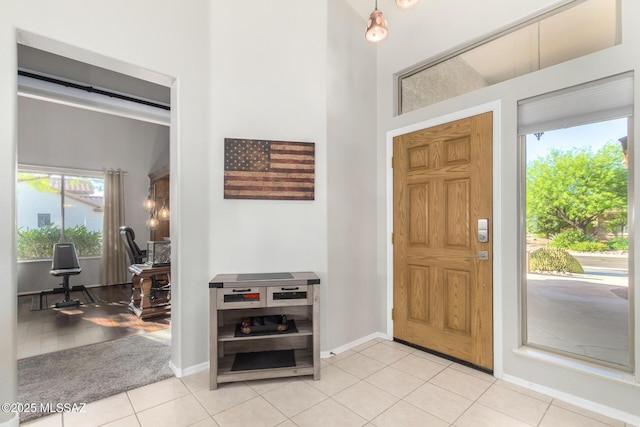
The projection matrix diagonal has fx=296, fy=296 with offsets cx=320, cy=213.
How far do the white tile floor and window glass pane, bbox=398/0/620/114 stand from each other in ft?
8.52

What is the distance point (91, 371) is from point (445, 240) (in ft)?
11.4

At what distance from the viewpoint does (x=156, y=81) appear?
2.62 meters

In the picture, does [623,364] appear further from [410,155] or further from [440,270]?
[410,155]

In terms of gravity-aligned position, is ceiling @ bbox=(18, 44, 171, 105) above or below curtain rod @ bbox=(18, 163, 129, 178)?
above

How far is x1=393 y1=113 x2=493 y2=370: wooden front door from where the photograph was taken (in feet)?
8.69

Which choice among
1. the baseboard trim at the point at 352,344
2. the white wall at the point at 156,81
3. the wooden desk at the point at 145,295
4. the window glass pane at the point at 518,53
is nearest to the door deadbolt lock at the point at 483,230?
the window glass pane at the point at 518,53

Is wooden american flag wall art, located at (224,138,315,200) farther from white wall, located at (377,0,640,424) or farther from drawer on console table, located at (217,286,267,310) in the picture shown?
white wall, located at (377,0,640,424)

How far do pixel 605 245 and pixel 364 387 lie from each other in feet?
6.84

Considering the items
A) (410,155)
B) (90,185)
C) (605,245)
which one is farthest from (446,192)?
(90,185)


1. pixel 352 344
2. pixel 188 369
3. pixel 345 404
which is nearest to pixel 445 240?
pixel 352 344

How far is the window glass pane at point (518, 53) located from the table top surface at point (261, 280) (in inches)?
85.6

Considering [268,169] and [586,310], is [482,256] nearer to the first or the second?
[586,310]

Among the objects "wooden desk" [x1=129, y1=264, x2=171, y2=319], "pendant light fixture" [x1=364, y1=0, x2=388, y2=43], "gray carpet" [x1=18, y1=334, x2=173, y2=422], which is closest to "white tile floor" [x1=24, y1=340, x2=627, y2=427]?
"gray carpet" [x1=18, y1=334, x2=173, y2=422]

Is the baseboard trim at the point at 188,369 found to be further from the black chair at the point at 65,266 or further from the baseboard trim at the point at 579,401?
the black chair at the point at 65,266
